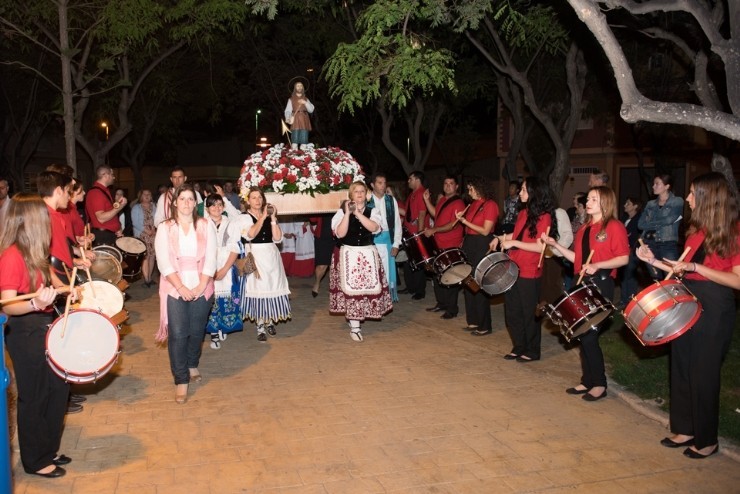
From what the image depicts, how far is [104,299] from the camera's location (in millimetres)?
5980

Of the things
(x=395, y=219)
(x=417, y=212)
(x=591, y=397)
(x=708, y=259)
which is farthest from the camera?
(x=417, y=212)

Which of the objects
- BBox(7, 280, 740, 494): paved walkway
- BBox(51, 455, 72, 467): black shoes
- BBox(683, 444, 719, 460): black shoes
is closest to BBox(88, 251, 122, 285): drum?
BBox(7, 280, 740, 494): paved walkway

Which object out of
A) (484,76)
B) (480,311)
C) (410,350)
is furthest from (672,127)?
(410,350)

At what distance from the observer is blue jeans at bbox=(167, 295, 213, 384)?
6531 mm

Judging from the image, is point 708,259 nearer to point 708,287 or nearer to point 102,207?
point 708,287

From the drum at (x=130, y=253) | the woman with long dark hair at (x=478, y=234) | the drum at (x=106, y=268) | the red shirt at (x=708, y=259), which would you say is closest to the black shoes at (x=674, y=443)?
the red shirt at (x=708, y=259)

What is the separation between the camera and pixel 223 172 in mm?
48375

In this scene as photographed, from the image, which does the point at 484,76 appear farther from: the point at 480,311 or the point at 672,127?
the point at 480,311

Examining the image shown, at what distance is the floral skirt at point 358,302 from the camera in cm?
919

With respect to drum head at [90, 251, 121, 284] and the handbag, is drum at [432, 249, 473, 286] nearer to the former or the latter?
the handbag

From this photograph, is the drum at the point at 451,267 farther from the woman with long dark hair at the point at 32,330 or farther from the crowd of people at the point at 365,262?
the woman with long dark hair at the point at 32,330

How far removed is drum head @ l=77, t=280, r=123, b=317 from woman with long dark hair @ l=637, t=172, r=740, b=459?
4.47m

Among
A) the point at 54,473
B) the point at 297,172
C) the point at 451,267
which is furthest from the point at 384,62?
the point at 54,473

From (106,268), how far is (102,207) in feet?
8.49
